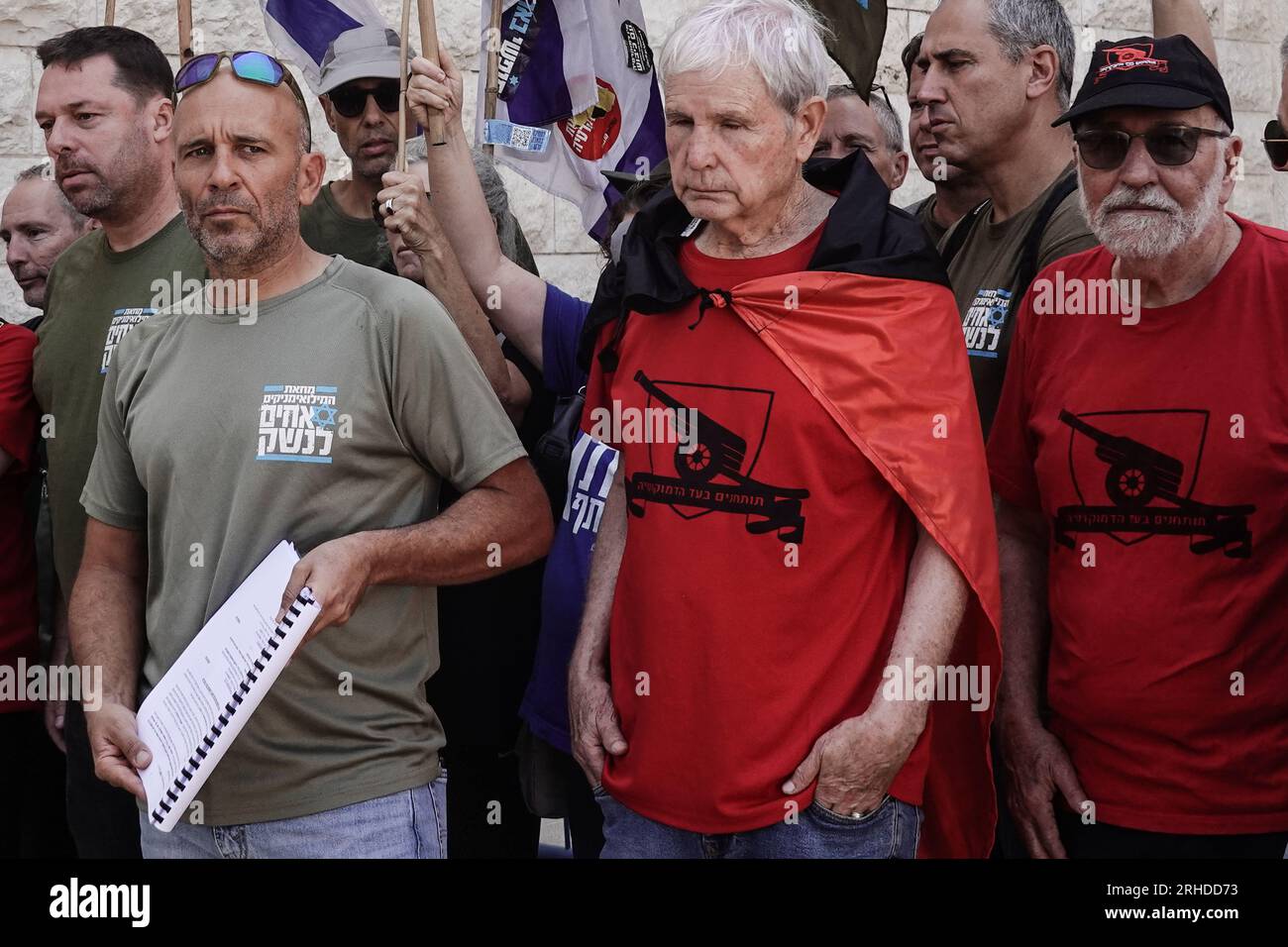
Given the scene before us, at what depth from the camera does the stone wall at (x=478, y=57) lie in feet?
19.0

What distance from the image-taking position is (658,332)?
9.46 ft

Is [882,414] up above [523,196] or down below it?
below

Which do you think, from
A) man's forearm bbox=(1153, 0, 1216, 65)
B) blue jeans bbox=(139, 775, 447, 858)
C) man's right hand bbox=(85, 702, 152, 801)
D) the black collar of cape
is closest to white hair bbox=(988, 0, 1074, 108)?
man's forearm bbox=(1153, 0, 1216, 65)

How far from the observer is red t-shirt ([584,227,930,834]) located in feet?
8.71

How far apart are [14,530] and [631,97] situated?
2.15m

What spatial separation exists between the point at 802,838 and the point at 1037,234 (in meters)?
1.68

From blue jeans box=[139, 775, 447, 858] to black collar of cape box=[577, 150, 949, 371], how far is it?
976 mm

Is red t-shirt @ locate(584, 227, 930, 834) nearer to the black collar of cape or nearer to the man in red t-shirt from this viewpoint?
the black collar of cape
